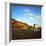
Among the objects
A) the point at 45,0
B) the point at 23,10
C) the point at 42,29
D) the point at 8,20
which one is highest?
the point at 45,0

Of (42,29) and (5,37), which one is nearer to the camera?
(5,37)

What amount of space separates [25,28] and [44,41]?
1.17 feet

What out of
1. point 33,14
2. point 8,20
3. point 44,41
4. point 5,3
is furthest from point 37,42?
point 5,3

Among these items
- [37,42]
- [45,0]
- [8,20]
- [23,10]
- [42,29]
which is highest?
[45,0]

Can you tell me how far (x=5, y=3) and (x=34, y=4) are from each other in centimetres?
43

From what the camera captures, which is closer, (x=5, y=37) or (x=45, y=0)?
(x=5, y=37)

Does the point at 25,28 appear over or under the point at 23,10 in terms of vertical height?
under

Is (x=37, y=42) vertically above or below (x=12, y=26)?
below

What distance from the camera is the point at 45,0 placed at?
190 cm

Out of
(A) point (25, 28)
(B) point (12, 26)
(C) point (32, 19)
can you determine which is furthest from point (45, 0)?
(B) point (12, 26)

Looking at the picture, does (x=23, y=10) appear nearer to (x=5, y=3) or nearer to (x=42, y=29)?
(x=5, y=3)

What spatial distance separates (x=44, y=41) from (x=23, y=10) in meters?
0.57

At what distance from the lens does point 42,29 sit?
1.90 m

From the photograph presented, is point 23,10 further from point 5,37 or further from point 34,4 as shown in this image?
point 5,37
